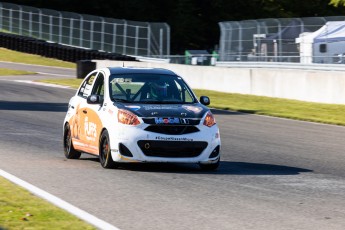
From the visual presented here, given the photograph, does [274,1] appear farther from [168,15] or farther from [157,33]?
[157,33]

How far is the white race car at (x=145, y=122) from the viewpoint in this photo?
12859 mm

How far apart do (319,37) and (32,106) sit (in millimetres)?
13184

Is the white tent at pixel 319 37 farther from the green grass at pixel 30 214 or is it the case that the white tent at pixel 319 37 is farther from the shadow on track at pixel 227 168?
the green grass at pixel 30 214

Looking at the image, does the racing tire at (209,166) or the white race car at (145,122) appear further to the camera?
the racing tire at (209,166)

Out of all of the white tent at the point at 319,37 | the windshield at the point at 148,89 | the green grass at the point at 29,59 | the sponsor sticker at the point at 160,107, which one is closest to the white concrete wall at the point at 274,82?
the white tent at the point at 319,37

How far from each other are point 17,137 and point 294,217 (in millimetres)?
10037

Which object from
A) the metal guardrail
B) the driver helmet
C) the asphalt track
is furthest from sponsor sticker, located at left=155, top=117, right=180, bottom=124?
the metal guardrail

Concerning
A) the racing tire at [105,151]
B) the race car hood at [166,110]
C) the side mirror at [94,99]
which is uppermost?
the side mirror at [94,99]

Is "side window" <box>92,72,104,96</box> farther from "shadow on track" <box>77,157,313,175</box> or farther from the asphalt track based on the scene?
"shadow on track" <box>77,157,313,175</box>

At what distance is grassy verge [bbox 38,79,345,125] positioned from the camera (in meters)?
25.4

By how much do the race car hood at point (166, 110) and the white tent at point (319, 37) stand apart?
73.9 ft

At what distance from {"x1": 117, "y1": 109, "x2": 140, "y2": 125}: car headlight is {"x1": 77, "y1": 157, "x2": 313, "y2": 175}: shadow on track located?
28.3 inches

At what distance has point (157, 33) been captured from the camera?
58.1 m

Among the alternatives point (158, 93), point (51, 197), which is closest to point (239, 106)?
point (158, 93)
